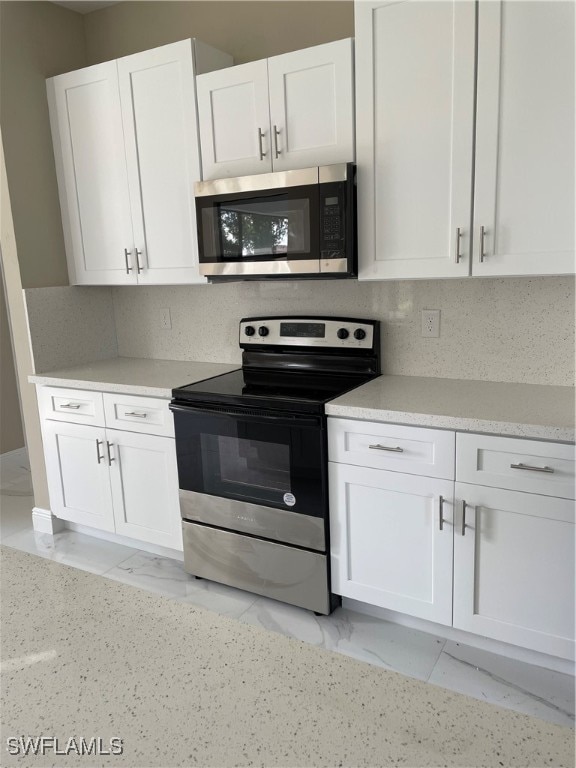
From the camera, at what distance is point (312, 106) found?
230cm

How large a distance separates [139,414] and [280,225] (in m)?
1.09

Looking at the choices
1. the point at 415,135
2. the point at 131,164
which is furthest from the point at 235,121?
the point at 415,135

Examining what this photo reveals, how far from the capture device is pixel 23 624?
0.90 meters

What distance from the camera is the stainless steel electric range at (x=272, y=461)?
7.57 feet

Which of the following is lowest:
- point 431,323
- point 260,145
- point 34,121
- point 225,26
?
point 431,323

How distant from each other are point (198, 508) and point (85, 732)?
Result: 1.97 meters

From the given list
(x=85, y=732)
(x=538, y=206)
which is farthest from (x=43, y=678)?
(x=538, y=206)

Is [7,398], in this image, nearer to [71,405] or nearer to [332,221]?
[71,405]

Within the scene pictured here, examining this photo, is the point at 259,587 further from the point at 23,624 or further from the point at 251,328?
the point at 23,624

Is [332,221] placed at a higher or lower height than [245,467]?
higher

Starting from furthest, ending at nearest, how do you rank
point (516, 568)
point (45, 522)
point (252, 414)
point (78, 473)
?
point (45, 522) < point (78, 473) < point (252, 414) < point (516, 568)

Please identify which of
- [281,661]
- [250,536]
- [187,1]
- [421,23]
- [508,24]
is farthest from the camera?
[187,1]

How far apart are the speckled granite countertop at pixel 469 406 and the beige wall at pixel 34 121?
188cm

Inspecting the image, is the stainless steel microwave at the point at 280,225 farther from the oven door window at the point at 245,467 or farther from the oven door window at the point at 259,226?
the oven door window at the point at 245,467
